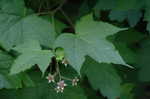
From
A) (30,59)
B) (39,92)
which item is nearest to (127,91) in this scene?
(39,92)

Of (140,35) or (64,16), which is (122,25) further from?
(64,16)

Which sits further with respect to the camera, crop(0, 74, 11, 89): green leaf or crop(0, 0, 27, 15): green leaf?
crop(0, 0, 27, 15): green leaf

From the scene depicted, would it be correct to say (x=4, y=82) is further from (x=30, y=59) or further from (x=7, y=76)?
(x=30, y=59)

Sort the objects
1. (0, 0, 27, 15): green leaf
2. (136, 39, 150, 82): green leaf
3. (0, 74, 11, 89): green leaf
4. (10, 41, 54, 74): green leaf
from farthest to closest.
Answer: (136, 39, 150, 82): green leaf → (0, 0, 27, 15): green leaf → (0, 74, 11, 89): green leaf → (10, 41, 54, 74): green leaf

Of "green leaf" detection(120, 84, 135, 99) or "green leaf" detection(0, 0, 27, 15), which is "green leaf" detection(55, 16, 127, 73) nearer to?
"green leaf" detection(0, 0, 27, 15)

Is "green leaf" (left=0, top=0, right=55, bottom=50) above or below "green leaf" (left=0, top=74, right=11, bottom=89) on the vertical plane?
above

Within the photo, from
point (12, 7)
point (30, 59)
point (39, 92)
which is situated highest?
point (12, 7)

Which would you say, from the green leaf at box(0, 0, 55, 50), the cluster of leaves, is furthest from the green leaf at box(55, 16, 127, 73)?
the green leaf at box(0, 0, 55, 50)
